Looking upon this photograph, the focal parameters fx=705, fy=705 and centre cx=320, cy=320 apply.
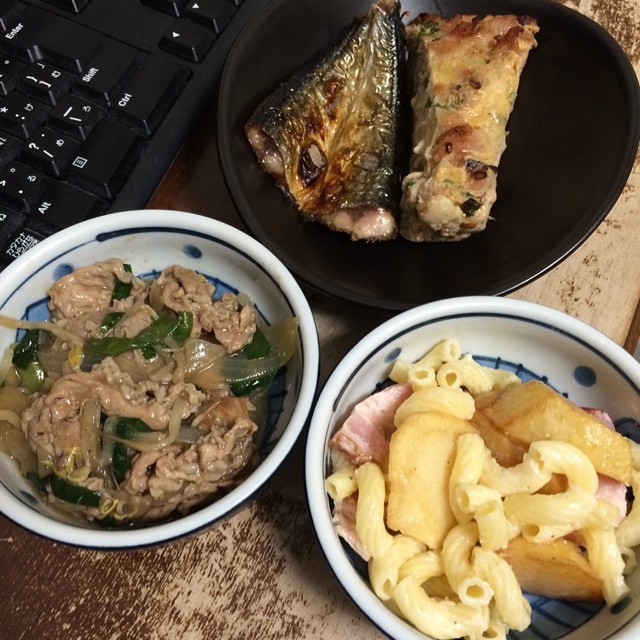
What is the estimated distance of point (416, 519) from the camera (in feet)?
2.75

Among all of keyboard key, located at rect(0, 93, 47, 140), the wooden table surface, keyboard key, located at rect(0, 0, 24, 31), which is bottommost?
the wooden table surface

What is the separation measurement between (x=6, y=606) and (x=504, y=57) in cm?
116

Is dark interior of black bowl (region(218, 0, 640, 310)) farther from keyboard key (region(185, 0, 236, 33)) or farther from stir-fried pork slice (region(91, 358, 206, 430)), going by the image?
stir-fried pork slice (region(91, 358, 206, 430))

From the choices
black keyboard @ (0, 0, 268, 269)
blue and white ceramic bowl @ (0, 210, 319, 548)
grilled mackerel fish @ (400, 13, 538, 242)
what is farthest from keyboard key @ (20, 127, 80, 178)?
grilled mackerel fish @ (400, 13, 538, 242)

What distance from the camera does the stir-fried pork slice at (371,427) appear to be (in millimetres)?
896

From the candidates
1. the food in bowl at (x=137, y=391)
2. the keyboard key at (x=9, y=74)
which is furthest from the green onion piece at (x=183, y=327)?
the keyboard key at (x=9, y=74)

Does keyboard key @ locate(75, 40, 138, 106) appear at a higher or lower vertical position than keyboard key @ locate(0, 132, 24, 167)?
higher

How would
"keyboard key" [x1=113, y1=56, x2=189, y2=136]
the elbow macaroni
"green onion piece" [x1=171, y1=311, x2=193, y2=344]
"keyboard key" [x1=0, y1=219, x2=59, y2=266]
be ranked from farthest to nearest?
"keyboard key" [x1=113, y1=56, x2=189, y2=136] → "keyboard key" [x1=0, y1=219, x2=59, y2=266] → "green onion piece" [x1=171, y1=311, x2=193, y2=344] → the elbow macaroni

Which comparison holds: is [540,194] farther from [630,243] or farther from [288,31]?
[288,31]

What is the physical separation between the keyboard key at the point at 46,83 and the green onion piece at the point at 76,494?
2.27 ft

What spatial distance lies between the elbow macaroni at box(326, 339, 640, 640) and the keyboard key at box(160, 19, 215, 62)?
823 millimetres

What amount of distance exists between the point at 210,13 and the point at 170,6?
8 centimetres

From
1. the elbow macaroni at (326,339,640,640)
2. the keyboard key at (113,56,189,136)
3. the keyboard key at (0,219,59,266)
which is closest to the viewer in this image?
the elbow macaroni at (326,339,640,640)

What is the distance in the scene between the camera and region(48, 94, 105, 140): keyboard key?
1.21 metres
